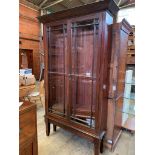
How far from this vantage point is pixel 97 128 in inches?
72.2

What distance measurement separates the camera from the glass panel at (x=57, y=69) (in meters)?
2.22

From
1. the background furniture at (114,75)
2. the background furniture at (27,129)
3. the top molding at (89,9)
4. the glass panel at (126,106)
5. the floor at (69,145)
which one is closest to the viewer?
the background furniture at (27,129)

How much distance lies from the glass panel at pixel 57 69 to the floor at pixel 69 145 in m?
0.50

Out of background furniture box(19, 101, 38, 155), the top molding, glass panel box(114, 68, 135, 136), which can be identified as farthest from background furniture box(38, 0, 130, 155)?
background furniture box(19, 101, 38, 155)

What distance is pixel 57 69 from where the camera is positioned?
7.65ft

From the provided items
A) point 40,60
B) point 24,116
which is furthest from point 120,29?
point 40,60

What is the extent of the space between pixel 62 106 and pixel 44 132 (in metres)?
0.73

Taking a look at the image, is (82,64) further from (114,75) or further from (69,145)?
(69,145)

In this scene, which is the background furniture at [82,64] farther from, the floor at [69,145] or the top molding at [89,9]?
the floor at [69,145]

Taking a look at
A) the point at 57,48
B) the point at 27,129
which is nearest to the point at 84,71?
the point at 57,48

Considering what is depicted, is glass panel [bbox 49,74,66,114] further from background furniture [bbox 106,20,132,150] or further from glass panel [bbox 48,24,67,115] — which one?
background furniture [bbox 106,20,132,150]

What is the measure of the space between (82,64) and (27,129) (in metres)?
1.13

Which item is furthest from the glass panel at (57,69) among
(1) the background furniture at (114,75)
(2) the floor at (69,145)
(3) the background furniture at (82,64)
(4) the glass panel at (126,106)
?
(4) the glass panel at (126,106)
